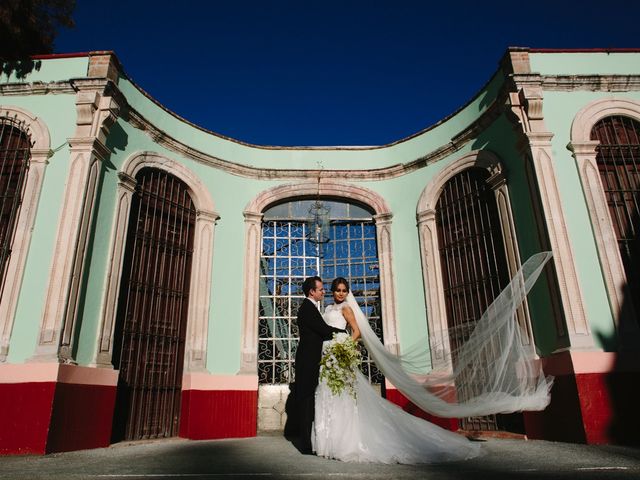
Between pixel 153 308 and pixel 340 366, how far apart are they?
4410 mm

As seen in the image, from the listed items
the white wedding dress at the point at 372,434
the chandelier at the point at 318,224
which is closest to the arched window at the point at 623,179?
the white wedding dress at the point at 372,434

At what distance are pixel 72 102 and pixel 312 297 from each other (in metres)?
5.46

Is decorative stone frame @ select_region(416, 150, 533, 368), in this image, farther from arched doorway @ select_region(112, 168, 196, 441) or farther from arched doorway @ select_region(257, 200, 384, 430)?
arched doorway @ select_region(112, 168, 196, 441)

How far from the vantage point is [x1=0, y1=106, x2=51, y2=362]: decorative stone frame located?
603cm

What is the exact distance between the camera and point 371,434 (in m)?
4.33

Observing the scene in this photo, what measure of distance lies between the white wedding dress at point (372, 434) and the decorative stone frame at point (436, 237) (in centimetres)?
257

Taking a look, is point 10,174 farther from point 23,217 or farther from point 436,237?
point 436,237

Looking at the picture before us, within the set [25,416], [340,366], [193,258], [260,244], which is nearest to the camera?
[340,366]

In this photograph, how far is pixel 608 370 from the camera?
18.4ft

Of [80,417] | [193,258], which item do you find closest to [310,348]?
[80,417]

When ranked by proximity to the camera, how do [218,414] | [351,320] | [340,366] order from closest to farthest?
[340,366], [351,320], [218,414]

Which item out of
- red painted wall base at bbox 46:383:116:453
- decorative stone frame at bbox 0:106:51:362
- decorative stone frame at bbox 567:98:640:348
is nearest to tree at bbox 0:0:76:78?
decorative stone frame at bbox 0:106:51:362

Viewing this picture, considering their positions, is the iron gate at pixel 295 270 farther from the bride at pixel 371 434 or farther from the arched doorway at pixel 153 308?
the bride at pixel 371 434

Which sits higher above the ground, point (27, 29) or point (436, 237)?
point (27, 29)
